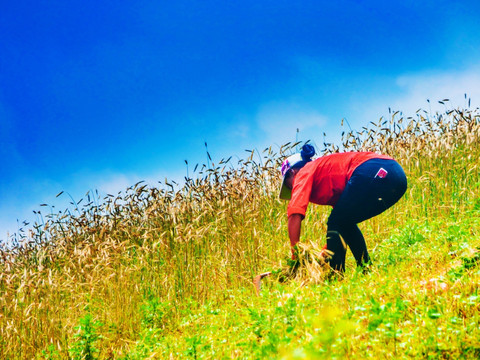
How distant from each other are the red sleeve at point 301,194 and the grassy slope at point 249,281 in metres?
0.85

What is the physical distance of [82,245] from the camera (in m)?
8.73

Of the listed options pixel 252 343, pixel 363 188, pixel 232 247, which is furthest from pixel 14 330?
pixel 363 188

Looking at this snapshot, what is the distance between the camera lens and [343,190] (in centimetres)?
519

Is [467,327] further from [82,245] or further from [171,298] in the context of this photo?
[82,245]

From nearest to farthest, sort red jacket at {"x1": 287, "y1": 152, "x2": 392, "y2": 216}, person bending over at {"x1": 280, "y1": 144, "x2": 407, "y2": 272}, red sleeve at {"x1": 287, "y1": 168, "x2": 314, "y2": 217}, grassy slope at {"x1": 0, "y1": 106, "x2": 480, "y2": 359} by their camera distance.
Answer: grassy slope at {"x1": 0, "y1": 106, "x2": 480, "y2": 359}
red sleeve at {"x1": 287, "y1": 168, "x2": 314, "y2": 217}
person bending over at {"x1": 280, "y1": 144, "x2": 407, "y2": 272}
red jacket at {"x1": 287, "y1": 152, "x2": 392, "y2": 216}

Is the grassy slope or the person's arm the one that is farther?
the person's arm

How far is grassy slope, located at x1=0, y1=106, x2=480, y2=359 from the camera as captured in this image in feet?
11.1

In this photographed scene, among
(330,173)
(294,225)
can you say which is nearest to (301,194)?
(294,225)

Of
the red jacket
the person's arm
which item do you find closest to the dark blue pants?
the red jacket

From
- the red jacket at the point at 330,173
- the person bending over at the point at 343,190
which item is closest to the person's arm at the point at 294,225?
the person bending over at the point at 343,190

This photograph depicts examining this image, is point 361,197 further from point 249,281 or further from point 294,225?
point 249,281

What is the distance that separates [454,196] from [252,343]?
5128 millimetres

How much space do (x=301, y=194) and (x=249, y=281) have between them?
172 centimetres

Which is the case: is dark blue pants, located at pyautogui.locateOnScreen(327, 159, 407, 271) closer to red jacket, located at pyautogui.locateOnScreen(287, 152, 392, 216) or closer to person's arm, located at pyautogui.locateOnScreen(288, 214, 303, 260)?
red jacket, located at pyautogui.locateOnScreen(287, 152, 392, 216)
